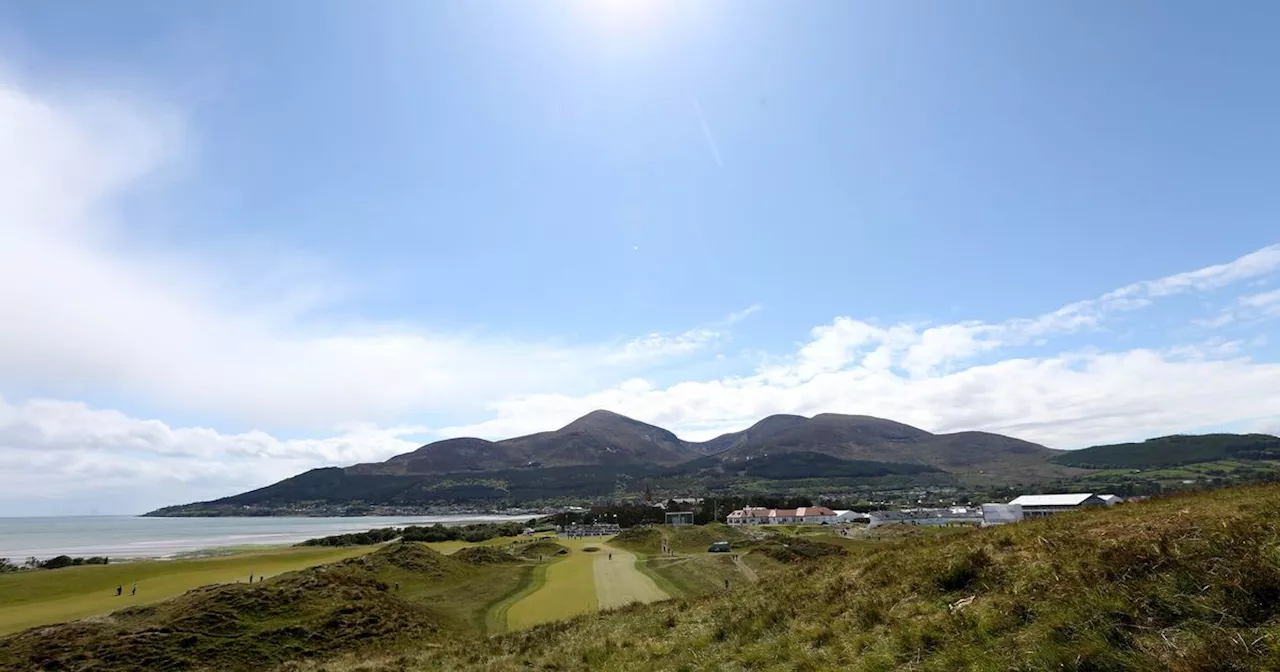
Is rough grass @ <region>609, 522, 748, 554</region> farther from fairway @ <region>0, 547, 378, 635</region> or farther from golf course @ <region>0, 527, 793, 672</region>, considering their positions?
fairway @ <region>0, 547, 378, 635</region>

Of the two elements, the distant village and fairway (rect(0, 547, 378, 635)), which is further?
the distant village

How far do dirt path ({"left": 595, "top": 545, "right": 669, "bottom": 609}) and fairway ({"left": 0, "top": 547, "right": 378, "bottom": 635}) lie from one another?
31.6m

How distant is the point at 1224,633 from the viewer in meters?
→ 7.43

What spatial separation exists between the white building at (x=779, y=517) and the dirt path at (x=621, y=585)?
107 meters

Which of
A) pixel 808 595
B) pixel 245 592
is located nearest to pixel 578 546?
pixel 245 592

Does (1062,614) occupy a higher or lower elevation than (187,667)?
higher

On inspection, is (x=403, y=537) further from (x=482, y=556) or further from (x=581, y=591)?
(x=581, y=591)

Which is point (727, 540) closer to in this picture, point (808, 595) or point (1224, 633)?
point (808, 595)

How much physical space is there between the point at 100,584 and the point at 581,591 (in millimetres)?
42572

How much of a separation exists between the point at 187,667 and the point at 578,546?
265 feet

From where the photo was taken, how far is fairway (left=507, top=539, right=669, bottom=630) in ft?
123

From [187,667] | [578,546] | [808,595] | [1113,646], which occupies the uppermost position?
[1113,646]

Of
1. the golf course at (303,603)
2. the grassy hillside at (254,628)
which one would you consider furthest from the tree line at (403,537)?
the grassy hillside at (254,628)

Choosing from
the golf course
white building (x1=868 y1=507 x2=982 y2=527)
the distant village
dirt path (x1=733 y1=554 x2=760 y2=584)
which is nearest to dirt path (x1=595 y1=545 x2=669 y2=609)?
the golf course
